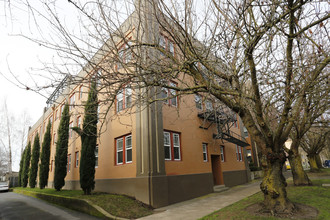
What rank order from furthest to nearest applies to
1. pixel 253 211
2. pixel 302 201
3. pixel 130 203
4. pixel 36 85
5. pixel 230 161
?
pixel 230 161
pixel 130 203
pixel 302 201
pixel 253 211
pixel 36 85

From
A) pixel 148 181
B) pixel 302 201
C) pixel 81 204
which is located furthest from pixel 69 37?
pixel 302 201

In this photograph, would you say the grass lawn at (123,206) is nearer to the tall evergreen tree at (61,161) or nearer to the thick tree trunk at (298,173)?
the thick tree trunk at (298,173)

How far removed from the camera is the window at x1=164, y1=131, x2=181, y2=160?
37.3ft

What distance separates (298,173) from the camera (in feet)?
36.6

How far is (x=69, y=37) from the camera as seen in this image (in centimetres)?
482

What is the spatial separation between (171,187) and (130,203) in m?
2.33

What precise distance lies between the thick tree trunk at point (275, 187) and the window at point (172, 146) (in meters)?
5.84

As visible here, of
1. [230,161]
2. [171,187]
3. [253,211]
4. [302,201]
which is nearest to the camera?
[253,211]

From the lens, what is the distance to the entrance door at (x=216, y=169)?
15394mm

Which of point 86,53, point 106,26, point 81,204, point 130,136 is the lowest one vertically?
point 81,204

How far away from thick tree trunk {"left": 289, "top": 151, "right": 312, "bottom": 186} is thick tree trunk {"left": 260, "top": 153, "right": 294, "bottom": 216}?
624cm

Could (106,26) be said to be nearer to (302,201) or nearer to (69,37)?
(69,37)

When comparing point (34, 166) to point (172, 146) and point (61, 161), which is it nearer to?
point (61, 161)

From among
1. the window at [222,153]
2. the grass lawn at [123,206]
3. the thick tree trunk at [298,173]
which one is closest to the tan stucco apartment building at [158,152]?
the window at [222,153]
